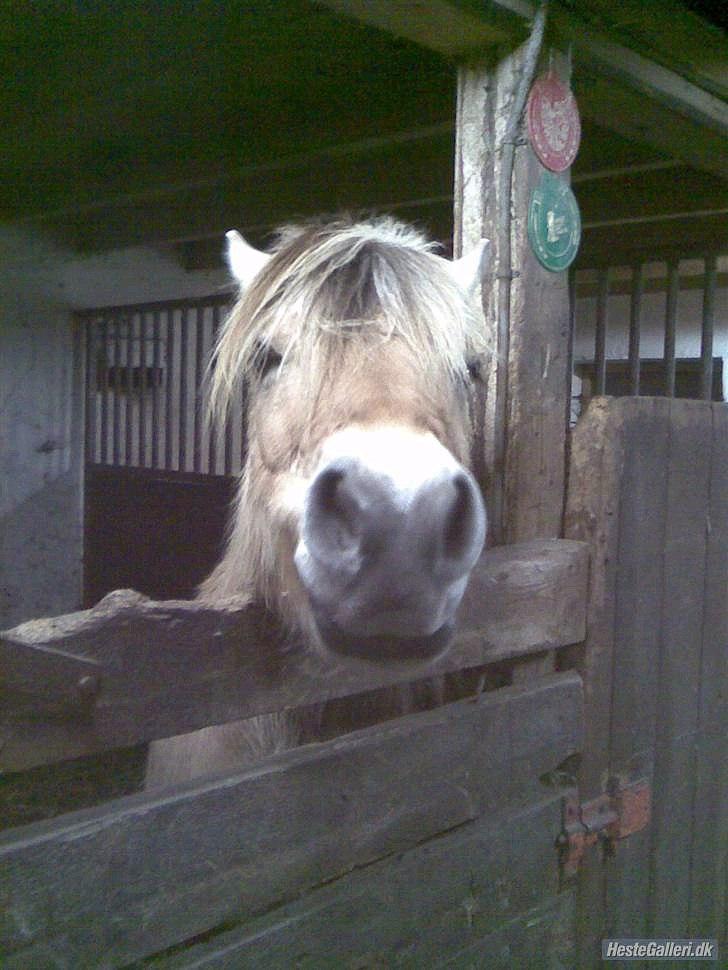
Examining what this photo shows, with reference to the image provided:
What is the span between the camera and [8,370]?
6.52 metres

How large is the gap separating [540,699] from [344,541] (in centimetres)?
82

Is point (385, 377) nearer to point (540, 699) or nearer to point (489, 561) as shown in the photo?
point (489, 561)

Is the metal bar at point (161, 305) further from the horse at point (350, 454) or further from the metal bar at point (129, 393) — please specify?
the horse at point (350, 454)

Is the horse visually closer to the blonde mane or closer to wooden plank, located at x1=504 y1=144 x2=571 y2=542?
the blonde mane

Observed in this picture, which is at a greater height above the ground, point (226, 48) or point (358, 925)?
point (226, 48)

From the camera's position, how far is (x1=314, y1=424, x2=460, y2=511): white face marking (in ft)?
3.92

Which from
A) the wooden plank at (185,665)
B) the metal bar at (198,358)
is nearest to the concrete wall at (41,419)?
the metal bar at (198,358)

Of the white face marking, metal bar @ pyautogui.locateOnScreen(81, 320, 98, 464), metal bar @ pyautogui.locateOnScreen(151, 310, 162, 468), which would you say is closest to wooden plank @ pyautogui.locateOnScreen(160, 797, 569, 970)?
the white face marking

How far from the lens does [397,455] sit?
1.25 metres

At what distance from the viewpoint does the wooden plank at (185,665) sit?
3.67 ft

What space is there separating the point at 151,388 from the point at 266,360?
570 cm

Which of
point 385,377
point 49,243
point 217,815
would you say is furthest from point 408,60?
point 49,243

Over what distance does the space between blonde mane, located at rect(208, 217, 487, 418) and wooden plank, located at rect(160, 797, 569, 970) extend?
96cm

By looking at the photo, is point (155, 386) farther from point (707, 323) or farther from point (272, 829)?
point (272, 829)
